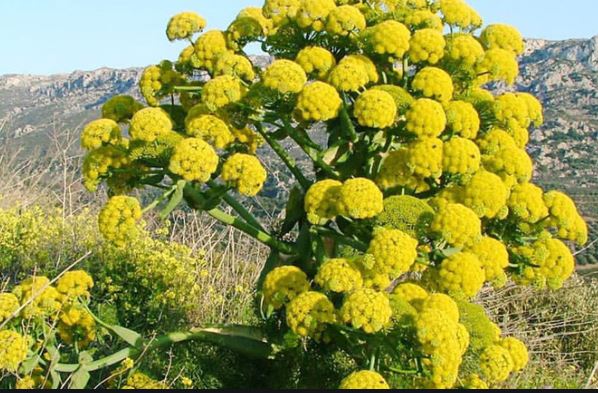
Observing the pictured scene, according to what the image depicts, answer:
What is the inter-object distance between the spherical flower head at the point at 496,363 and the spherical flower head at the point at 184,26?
2761 mm

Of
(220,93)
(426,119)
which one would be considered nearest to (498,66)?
(426,119)

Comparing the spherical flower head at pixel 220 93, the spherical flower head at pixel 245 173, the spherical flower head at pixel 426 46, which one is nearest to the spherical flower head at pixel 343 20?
the spherical flower head at pixel 426 46

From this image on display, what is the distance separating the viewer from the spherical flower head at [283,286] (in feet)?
12.6

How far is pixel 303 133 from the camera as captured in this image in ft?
14.3

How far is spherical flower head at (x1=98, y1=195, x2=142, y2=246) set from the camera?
3.93 metres

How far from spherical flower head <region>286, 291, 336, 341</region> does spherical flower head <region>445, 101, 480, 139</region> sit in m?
1.26

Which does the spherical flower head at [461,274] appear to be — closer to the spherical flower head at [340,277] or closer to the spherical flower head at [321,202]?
the spherical flower head at [340,277]

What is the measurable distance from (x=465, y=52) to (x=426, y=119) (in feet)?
2.28

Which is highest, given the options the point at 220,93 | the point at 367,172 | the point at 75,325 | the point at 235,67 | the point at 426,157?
the point at 235,67

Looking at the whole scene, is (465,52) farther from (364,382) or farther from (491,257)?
(364,382)

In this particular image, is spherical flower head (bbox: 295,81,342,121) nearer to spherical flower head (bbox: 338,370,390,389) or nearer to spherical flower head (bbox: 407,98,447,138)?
spherical flower head (bbox: 407,98,447,138)

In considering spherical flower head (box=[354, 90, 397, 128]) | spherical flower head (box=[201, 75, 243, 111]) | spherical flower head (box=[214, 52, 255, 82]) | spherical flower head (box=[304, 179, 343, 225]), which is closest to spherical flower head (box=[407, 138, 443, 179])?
spherical flower head (box=[354, 90, 397, 128])

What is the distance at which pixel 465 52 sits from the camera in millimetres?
4227

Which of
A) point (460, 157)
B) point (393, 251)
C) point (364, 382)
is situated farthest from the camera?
point (460, 157)
